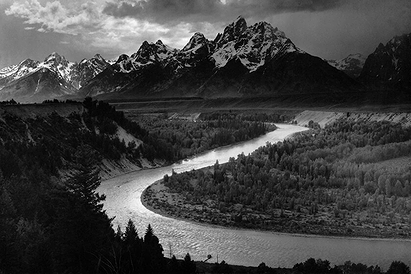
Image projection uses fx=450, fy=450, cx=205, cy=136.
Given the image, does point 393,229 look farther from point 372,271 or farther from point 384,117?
point 384,117

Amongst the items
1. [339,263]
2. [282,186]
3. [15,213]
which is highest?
[15,213]

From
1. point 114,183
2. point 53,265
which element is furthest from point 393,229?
point 114,183

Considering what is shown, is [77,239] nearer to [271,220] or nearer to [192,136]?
[271,220]

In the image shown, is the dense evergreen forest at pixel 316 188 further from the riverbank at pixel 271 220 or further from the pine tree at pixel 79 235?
the pine tree at pixel 79 235

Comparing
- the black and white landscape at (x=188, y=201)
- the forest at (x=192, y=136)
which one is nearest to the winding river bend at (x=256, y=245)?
the black and white landscape at (x=188, y=201)

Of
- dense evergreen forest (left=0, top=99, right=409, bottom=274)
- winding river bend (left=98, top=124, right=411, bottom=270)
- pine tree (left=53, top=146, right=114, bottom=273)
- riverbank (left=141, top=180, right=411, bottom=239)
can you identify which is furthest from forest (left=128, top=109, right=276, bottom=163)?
pine tree (left=53, top=146, right=114, bottom=273)

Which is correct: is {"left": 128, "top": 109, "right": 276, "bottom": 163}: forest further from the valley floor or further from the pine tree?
the pine tree

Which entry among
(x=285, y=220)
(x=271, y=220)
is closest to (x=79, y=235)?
(x=271, y=220)
